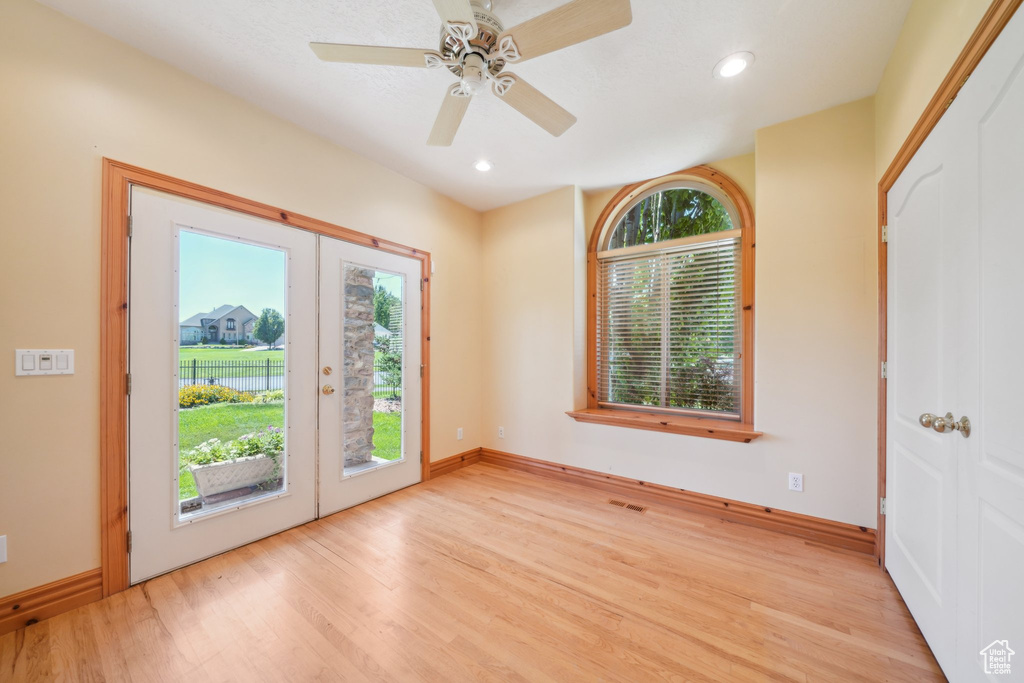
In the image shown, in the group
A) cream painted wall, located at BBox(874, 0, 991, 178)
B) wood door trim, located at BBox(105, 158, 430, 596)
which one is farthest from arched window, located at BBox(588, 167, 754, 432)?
wood door trim, located at BBox(105, 158, 430, 596)

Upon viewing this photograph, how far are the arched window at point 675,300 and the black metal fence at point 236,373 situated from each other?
2.67 meters

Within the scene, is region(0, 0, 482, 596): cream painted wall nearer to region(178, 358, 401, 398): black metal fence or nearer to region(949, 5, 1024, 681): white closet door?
region(178, 358, 401, 398): black metal fence

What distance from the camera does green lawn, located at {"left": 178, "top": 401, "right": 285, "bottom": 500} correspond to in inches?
79.9

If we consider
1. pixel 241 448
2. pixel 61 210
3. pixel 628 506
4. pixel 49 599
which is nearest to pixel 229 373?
pixel 241 448

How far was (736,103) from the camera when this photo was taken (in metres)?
2.26

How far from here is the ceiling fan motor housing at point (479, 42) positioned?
146 centimetres

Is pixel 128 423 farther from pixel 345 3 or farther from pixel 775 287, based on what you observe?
pixel 775 287

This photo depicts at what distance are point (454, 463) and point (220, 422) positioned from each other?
2.06 m

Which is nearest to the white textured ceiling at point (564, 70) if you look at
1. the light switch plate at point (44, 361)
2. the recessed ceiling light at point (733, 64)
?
the recessed ceiling light at point (733, 64)

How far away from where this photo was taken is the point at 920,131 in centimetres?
154

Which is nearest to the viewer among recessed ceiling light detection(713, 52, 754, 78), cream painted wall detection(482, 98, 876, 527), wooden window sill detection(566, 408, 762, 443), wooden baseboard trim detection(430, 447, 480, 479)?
recessed ceiling light detection(713, 52, 754, 78)

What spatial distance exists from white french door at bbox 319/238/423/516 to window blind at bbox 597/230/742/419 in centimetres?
185

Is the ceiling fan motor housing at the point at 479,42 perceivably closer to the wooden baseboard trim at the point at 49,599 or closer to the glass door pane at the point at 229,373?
the glass door pane at the point at 229,373

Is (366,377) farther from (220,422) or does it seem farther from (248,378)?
(220,422)
